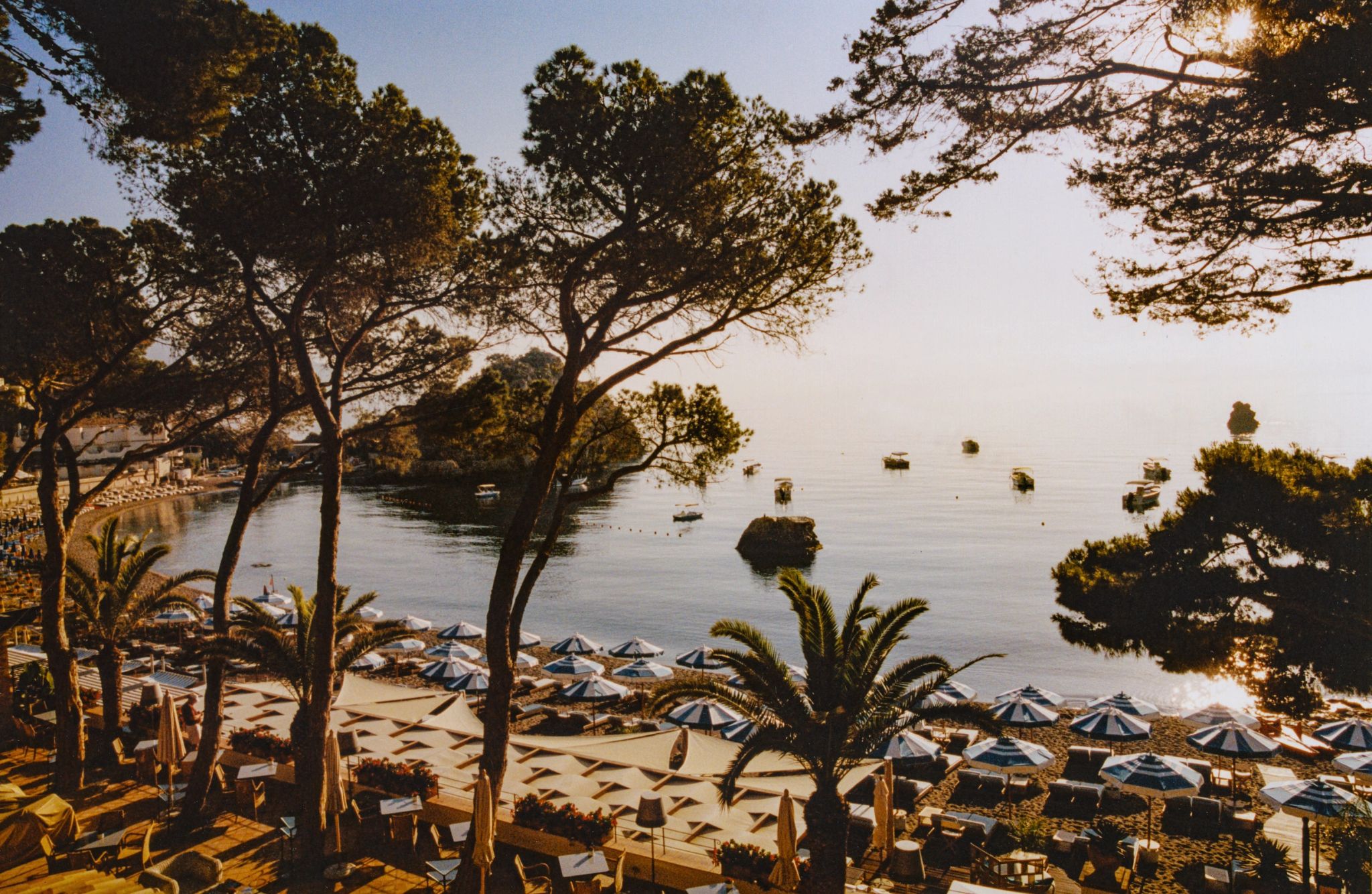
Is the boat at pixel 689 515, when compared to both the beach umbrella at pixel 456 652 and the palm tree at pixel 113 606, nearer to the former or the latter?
the beach umbrella at pixel 456 652

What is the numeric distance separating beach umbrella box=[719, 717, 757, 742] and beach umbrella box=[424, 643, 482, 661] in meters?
12.6

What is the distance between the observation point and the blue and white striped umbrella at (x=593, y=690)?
22344 mm

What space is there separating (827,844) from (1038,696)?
13.9 metres

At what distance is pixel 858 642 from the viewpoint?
34.0 feet

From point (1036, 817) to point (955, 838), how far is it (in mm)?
2646

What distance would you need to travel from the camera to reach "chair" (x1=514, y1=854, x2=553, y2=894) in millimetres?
10711

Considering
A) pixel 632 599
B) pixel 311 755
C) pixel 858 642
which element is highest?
pixel 858 642

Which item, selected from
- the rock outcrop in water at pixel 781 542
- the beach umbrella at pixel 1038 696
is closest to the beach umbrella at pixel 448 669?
the beach umbrella at pixel 1038 696

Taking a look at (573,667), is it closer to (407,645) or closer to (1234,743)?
(407,645)

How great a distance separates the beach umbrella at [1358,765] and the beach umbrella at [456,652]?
23185 mm

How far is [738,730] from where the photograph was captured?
18047 millimetres

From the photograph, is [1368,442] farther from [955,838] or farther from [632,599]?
[955,838]

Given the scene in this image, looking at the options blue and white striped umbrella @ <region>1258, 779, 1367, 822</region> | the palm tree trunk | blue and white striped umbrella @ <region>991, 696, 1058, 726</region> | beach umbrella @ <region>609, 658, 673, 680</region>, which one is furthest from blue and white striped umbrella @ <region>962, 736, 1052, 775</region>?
beach umbrella @ <region>609, 658, 673, 680</region>

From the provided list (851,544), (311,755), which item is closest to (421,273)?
(311,755)
